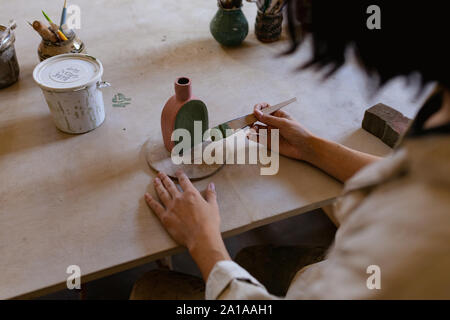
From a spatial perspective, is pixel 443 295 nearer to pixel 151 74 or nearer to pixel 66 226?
pixel 66 226

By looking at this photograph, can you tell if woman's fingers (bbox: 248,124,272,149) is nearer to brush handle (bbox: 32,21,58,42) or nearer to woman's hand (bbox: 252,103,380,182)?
woman's hand (bbox: 252,103,380,182)

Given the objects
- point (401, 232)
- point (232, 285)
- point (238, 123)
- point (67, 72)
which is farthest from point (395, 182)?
point (67, 72)

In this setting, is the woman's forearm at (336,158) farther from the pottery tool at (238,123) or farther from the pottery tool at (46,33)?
the pottery tool at (46,33)

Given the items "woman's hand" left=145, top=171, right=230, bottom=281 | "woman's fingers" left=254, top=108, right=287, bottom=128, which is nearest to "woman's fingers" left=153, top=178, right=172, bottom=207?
"woman's hand" left=145, top=171, right=230, bottom=281

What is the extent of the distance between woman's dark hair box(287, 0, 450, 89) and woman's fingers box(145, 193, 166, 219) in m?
0.44

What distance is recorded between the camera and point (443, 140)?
47cm

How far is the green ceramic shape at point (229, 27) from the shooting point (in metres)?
1.32

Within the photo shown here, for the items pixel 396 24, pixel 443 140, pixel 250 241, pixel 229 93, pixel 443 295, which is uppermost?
pixel 396 24

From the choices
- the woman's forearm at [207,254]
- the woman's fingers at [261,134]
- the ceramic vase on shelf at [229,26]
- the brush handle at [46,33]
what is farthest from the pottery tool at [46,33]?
the woman's forearm at [207,254]

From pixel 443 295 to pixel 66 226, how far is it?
723 millimetres

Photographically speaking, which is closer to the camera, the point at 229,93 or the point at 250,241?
the point at 229,93

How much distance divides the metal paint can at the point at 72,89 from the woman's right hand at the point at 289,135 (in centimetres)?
43

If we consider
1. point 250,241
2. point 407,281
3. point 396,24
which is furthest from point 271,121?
point 250,241

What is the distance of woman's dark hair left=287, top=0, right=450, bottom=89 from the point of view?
0.50 m
